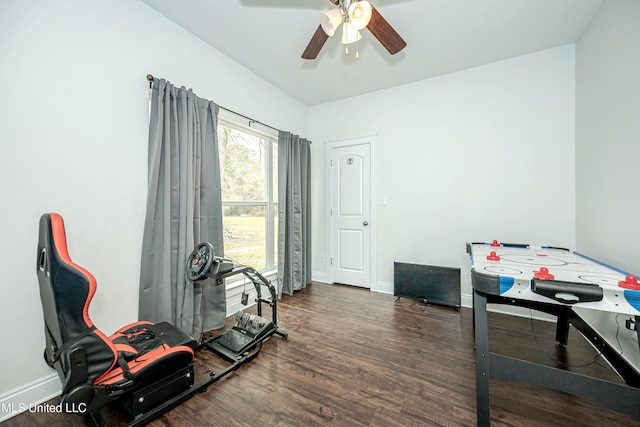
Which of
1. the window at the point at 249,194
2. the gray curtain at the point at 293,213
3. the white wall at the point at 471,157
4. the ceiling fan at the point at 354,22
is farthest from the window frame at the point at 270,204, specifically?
the ceiling fan at the point at 354,22

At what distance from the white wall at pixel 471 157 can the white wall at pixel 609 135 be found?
180mm

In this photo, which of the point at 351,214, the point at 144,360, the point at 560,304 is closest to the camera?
the point at 560,304

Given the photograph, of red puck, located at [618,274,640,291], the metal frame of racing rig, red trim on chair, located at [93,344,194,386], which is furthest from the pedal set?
red puck, located at [618,274,640,291]

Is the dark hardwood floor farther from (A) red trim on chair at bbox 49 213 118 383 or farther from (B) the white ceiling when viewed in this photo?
(B) the white ceiling

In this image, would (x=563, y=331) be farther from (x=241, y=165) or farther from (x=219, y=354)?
(x=241, y=165)

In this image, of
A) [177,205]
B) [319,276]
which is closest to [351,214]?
[319,276]

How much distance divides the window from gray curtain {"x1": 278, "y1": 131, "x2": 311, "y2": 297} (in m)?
0.18

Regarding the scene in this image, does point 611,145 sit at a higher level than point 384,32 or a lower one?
lower

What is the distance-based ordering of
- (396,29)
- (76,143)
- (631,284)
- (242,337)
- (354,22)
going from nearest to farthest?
(631,284)
(354,22)
(76,143)
(242,337)
(396,29)

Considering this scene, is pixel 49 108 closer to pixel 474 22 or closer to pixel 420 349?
pixel 420 349

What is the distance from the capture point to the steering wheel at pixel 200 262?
180 cm

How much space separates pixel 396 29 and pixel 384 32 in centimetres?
78

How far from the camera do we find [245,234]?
2.98m

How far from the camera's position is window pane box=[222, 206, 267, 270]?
2.74 metres
